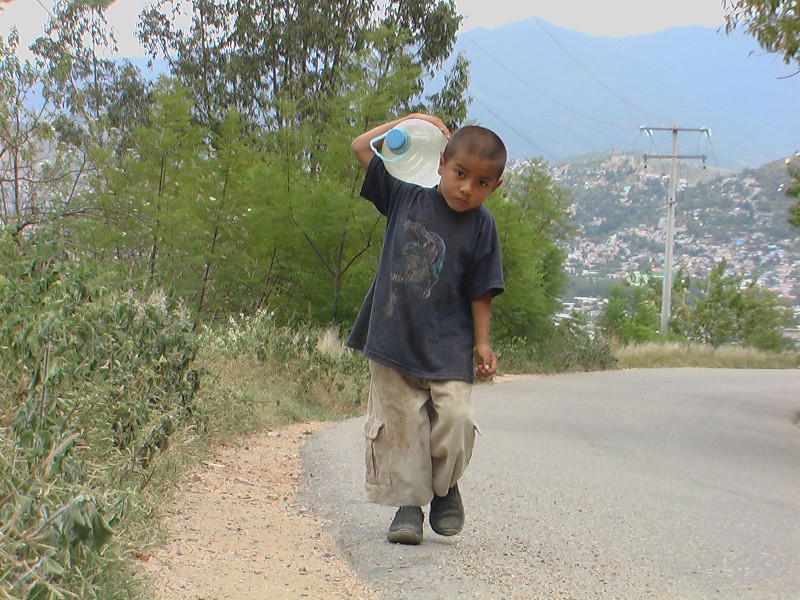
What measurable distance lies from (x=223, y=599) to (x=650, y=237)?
2747 inches

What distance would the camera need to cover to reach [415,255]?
4.54m

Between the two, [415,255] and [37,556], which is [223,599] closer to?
[37,556]

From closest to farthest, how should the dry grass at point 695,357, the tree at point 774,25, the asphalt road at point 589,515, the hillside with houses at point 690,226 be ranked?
the asphalt road at point 589,515
the tree at point 774,25
the dry grass at point 695,357
the hillside with houses at point 690,226

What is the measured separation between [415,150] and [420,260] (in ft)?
1.72

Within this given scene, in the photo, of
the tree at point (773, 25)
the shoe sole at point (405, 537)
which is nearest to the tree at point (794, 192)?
the tree at point (773, 25)

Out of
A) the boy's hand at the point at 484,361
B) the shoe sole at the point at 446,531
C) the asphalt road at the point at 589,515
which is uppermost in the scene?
the boy's hand at the point at 484,361

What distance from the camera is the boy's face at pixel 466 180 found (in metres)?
4.36

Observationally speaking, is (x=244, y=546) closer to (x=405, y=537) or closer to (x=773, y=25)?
(x=405, y=537)

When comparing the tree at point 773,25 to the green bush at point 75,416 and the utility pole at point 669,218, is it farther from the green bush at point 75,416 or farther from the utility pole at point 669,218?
the utility pole at point 669,218

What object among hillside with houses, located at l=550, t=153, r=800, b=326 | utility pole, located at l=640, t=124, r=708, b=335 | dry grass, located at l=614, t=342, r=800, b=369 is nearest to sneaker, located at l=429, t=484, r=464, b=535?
dry grass, located at l=614, t=342, r=800, b=369

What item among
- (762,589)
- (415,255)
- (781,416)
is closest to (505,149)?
(415,255)

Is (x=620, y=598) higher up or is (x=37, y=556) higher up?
(x=37, y=556)

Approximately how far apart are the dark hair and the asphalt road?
1.63 metres

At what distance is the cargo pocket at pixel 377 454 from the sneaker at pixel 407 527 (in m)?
0.14
